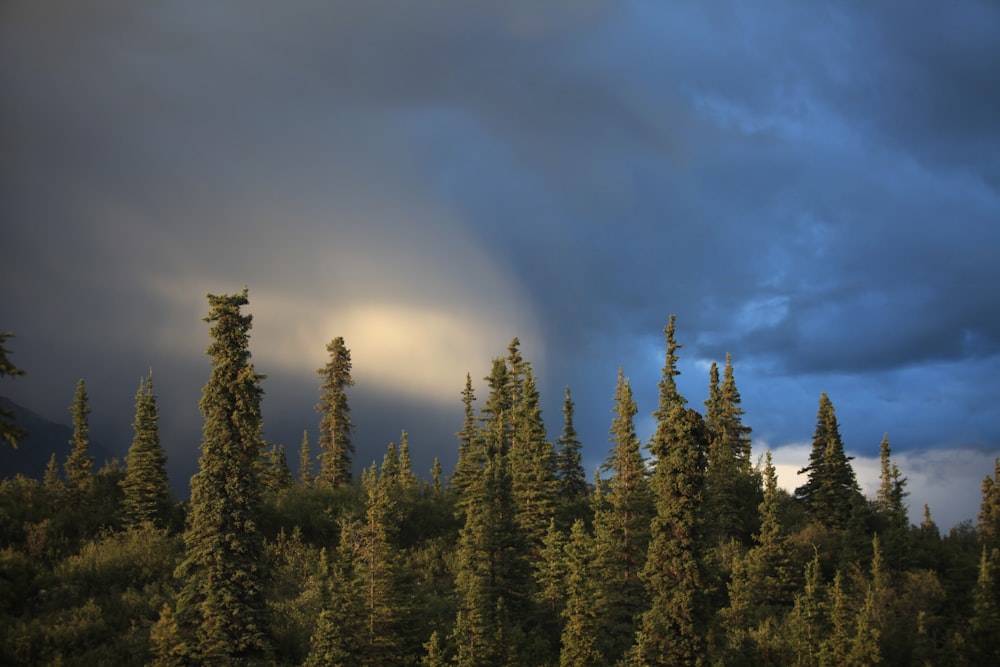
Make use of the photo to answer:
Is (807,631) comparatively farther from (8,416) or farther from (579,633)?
(8,416)

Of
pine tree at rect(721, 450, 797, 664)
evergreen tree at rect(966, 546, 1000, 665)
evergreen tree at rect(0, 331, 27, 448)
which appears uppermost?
evergreen tree at rect(0, 331, 27, 448)

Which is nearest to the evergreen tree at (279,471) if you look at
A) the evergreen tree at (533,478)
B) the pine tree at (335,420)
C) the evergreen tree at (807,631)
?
the pine tree at (335,420)

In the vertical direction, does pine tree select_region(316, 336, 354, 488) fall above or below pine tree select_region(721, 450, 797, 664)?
above

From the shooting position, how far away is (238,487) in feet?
130

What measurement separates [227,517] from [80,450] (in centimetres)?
4305

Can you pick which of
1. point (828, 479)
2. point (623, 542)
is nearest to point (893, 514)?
point (828, 479)

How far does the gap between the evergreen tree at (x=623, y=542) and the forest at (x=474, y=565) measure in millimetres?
170

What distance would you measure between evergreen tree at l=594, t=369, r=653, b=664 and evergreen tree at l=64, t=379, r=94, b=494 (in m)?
49.0

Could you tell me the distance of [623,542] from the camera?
183 ft

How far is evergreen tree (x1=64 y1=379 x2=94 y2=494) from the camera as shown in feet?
223

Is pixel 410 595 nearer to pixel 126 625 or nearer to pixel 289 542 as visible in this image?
pixel 126 625

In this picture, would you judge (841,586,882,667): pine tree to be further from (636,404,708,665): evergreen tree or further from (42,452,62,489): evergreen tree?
(42,452,62,489): evergreen tree

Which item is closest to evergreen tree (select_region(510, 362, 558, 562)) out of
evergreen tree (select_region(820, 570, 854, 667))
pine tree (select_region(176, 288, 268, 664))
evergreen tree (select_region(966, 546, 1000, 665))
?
evergreen tree (select_region(820, 570, 854, 667))

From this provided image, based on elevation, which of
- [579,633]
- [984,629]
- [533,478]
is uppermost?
[533,478]
